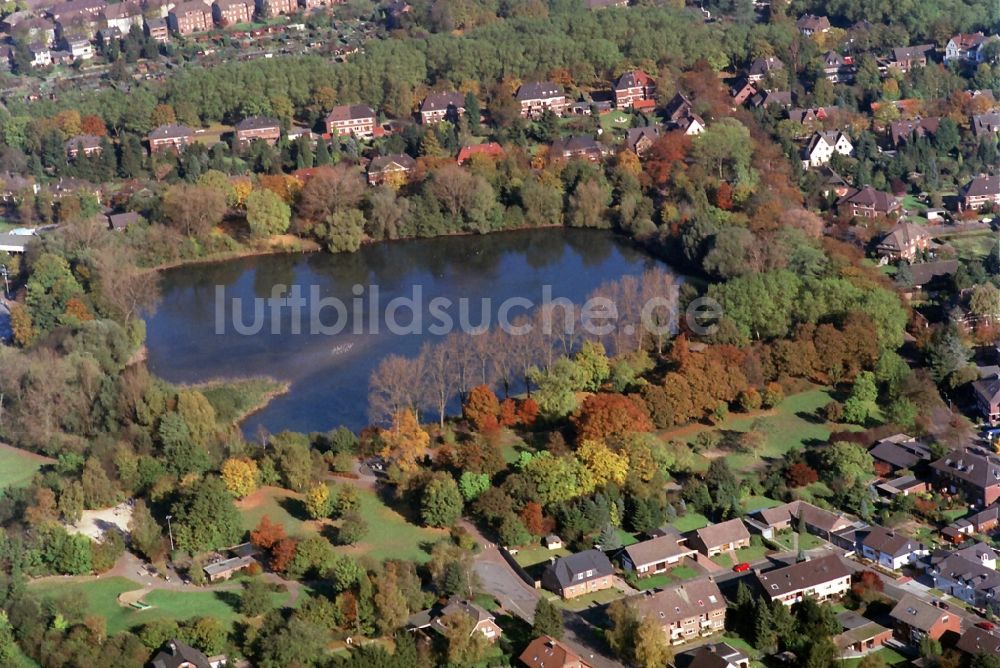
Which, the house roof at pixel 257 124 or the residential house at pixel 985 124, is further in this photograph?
the house roof at pixel 257 124

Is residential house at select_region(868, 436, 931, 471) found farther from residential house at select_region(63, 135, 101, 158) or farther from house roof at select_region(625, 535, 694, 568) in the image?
residential house at select_region(63, 135, 101, 158)

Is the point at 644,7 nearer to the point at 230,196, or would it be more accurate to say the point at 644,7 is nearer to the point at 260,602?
the point at 230,196

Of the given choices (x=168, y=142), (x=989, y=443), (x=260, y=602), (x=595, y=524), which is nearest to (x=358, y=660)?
(x=260, y=602)

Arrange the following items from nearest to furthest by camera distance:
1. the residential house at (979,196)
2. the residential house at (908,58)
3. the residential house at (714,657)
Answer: the residential house at (714,657), the residential house at (979,196), the residential house at (908,58)

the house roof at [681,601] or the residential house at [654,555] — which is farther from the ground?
the house roof at [681,601]

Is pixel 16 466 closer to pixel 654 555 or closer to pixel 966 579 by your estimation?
pixel 654 555

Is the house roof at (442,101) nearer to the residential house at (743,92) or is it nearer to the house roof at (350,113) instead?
the house roof at (350,113)

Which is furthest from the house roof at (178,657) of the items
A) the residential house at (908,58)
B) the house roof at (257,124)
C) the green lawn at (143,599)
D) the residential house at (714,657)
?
the residential house at (908,58)

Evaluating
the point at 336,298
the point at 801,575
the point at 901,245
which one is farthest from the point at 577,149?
the point at 801,575

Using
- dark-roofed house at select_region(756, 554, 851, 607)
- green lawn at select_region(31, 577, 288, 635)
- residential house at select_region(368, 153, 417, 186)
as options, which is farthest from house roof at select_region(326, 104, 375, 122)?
dark-roofed house at select_region(756, 554, 851, 607)
